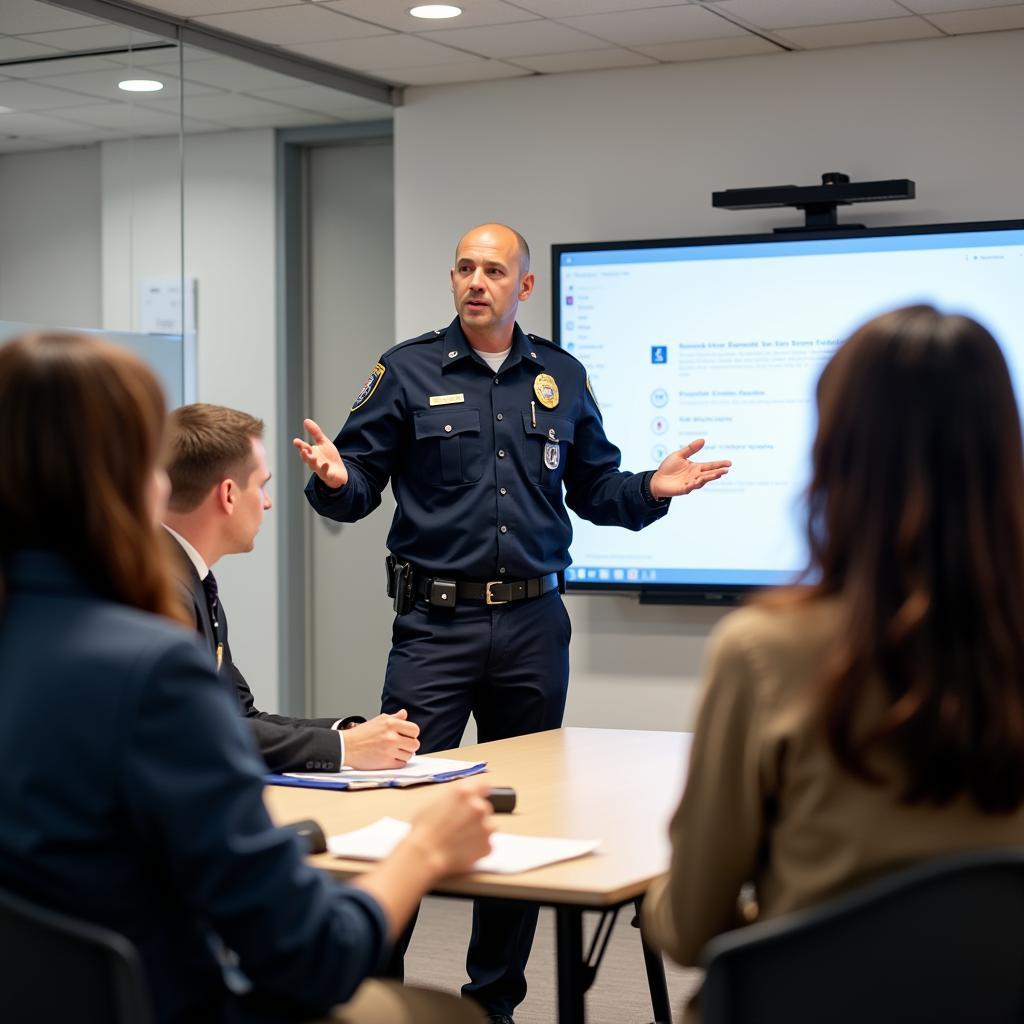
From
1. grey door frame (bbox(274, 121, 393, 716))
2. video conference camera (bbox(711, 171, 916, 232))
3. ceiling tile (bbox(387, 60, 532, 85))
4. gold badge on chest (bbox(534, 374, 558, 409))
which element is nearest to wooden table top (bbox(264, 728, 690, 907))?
gold badge on chest (bbox(534, 374, 558, 409))

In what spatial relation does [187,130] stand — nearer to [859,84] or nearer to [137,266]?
[137,266]

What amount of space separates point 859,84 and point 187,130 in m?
2.39

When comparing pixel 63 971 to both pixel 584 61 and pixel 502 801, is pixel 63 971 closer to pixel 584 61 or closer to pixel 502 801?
pixel 502 801

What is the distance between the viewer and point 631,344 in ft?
17.6

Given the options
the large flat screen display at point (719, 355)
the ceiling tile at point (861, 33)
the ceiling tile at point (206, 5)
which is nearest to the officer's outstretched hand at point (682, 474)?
the large flat screen display at point (719, 355)

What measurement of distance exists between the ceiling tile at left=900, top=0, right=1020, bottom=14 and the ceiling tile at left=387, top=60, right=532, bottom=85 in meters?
1.46

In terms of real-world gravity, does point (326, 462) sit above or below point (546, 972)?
above

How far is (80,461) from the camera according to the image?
5.05 ft

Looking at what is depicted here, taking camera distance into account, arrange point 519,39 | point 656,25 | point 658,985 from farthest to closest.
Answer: point 519,39 → point 656,25 → point 658,985

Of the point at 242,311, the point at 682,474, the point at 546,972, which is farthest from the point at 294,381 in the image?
the point at 546,972

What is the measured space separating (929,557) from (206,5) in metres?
3.74

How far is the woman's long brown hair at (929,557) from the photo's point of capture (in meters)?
1.51

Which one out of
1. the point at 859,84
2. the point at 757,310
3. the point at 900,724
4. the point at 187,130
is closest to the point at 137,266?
the point at 187,130

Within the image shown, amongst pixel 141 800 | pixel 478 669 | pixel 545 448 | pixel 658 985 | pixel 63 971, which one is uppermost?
pixel 545 448
